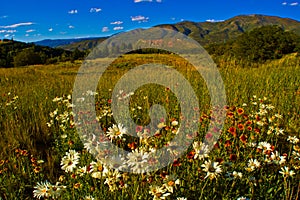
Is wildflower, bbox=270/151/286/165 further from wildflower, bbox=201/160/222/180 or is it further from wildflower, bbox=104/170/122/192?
wildflower, bbox=104/170/122/192

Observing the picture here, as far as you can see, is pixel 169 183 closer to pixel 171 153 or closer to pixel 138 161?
pixel 138 161

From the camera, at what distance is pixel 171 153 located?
1777 mm

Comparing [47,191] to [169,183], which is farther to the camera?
[169,183]

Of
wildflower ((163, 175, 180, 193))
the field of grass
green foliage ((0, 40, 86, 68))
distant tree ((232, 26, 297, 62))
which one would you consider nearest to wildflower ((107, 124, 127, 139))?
the field of grass

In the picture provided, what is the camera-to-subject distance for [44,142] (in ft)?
10.1

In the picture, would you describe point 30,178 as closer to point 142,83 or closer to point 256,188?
point 256,188

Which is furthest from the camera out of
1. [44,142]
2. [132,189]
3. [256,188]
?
[44,142]

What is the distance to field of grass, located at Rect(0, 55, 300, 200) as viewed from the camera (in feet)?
5.08

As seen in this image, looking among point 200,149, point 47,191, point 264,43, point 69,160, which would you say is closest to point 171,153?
point 200,149

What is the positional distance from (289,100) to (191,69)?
9.37ft

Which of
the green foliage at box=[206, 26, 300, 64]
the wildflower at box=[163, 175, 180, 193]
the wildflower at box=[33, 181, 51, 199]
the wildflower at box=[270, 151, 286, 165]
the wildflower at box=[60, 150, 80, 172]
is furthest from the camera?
the green foliage at box=[206, 26, 300, 64]

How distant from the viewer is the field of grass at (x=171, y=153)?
1.55 meters

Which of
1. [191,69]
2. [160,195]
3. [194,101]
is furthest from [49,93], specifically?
[160,195]

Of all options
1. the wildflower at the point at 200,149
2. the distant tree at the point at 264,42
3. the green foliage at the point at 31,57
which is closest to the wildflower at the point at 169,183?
the wildflower at the point at 200,149
